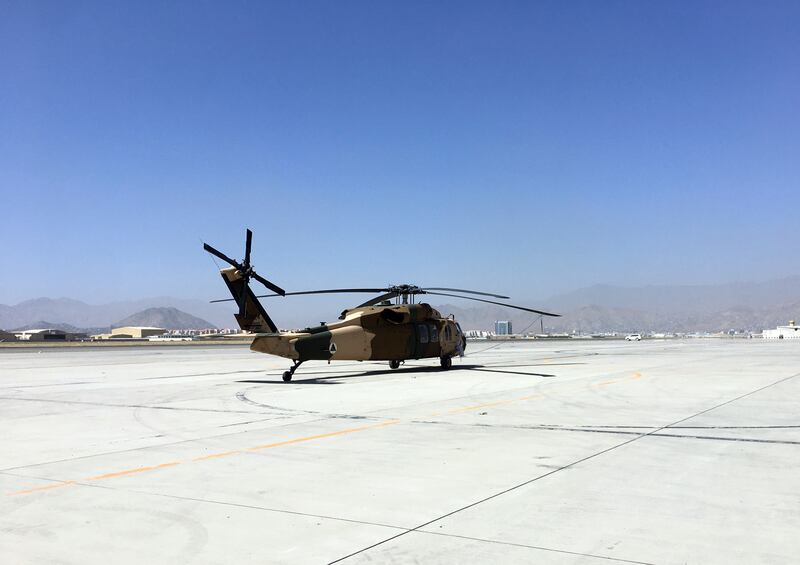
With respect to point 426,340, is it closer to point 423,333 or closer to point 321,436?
point 423,333

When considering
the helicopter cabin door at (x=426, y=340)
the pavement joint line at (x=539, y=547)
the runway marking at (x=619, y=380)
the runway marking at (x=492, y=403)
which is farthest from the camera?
the helicopter cabin door at (x=426, y=340)

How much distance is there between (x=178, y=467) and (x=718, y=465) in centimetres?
741

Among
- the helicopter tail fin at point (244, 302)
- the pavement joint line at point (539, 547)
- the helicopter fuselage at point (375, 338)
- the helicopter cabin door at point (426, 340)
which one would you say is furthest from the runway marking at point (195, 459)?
the helicopter cabin door at point (426, 340)

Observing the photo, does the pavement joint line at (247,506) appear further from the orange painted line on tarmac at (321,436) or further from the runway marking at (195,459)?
the orange painted line on tarmac at (321,436)

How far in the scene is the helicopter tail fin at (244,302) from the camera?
87.4 feet

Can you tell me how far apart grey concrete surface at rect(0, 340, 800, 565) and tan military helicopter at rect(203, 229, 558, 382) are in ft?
25.9

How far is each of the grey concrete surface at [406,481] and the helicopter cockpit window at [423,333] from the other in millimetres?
11750

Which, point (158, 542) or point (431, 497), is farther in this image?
point (431, 497)

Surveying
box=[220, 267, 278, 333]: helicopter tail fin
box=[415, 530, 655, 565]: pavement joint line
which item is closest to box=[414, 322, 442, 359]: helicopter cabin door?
box=[220, 267, 278, 333]: helicopter tail fin

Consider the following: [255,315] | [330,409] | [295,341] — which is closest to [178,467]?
[330,409]

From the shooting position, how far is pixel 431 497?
24.6ft

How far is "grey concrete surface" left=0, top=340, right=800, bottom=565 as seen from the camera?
5.84 meters

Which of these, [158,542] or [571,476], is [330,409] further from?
[158,542]

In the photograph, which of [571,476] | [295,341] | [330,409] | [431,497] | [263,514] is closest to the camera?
[263,514]
